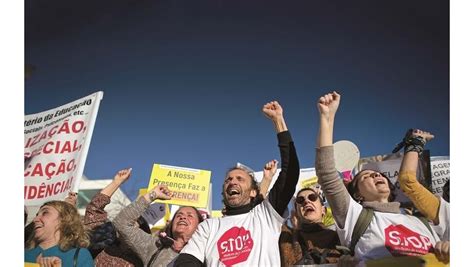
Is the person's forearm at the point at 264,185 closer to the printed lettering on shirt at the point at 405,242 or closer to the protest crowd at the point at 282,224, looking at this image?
the protest crowd at the point at 282,224

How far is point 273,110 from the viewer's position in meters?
5.40

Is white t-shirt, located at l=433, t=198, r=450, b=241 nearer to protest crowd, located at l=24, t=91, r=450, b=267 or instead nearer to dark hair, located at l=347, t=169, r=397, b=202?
protest crowd, located at l=24, t=91, r=450, b=267

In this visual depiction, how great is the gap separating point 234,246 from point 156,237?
71cm

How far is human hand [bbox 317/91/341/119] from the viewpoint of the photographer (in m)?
5.14

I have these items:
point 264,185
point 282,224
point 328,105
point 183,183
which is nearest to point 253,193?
point 264,185

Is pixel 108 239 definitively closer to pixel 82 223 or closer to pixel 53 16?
pixel 82 223

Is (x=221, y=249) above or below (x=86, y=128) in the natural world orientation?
below

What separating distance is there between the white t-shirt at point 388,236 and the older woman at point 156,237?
1.17 m

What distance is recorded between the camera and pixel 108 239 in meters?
5.62

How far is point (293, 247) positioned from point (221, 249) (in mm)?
536

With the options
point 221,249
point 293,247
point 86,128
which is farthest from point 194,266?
point 86,128

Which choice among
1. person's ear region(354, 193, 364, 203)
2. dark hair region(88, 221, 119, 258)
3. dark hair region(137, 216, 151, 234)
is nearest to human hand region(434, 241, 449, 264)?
person's ear region(354, 193, 364, 203)

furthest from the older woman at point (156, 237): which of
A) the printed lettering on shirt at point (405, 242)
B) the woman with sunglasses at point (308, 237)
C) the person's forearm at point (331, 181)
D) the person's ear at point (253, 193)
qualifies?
the printed lettering on shirt at point (405, 242)

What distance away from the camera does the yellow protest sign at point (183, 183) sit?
5848 millimetres
